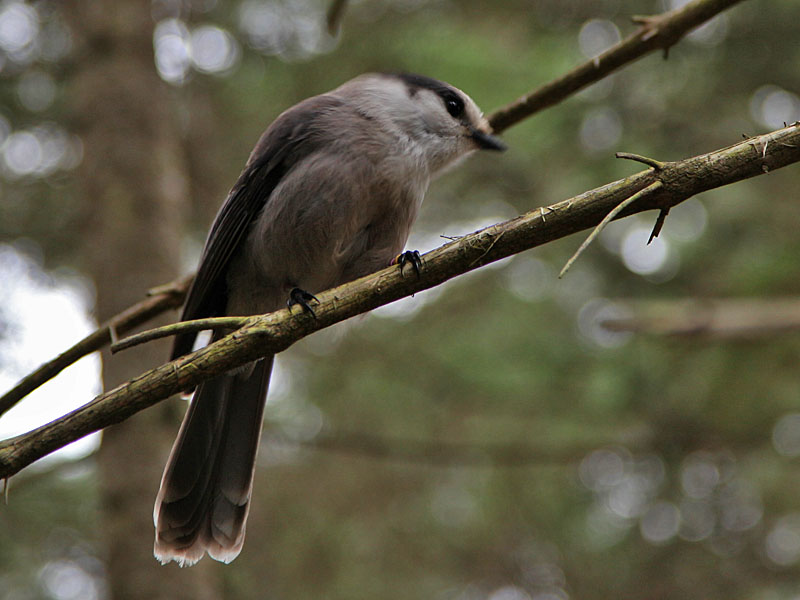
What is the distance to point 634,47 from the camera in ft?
8.59

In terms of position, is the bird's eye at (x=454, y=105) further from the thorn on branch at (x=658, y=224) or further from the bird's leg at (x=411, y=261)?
the thorn on branch at (x=658, y=224)

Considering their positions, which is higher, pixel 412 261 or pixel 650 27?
pixel 650 27

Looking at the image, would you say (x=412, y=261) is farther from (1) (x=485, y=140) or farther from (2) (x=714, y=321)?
(2) (x=714, y=321)

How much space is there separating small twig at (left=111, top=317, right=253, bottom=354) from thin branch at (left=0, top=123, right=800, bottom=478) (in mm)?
40

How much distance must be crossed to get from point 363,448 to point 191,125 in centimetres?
247

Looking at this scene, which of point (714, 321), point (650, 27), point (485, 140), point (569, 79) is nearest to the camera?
point (650, 27)

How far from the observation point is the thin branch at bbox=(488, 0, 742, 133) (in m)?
2.52

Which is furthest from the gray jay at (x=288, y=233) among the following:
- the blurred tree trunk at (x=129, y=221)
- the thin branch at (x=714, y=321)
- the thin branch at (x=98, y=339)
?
the thin branch at (x=714, y=321)

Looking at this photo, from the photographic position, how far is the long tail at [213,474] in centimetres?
275

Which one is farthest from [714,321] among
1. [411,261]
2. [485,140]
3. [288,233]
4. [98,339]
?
[98,339]

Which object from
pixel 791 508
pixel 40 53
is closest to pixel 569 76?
pixel 40 53

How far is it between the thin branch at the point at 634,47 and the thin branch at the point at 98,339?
1.37 m

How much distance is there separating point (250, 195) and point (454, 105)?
83 cm

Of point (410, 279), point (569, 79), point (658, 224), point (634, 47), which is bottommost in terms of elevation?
point (658, 224)
